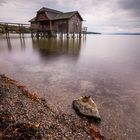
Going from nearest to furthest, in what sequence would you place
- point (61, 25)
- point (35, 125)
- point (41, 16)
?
point (35, 125)
point (61, 25)
point (41, 16)

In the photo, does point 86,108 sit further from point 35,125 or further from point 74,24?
point 74,24

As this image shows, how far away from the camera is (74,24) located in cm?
3269

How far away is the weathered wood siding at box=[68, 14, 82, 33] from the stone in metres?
28.3

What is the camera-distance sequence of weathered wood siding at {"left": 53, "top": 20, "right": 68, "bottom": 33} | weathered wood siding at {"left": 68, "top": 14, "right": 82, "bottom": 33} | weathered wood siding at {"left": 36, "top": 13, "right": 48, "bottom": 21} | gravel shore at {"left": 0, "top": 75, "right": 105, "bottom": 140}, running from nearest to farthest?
gravel shore at {"left": 0, "top": 75, "right": 105, "bottom": 140}, weathered wood siding at {"left": 53, "top": 20, "right": 68, "bottom": 33}, weathered wood siding at {"left": 68, "top": 14, "right": 82, "bottom": 33}, weathered wood siding at {"left": 36, "top": 13, "right": 48, "bottom": 21}

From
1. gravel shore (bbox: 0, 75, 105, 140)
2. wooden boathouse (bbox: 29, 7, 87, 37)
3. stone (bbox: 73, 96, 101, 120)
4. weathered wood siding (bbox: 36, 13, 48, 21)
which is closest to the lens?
gravel shore (bbox: 0, 75, 105, 140)

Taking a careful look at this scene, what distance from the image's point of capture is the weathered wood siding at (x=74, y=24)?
31250 mm

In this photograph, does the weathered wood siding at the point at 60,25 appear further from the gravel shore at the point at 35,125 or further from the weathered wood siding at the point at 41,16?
the gravel shore at the point at 35,125

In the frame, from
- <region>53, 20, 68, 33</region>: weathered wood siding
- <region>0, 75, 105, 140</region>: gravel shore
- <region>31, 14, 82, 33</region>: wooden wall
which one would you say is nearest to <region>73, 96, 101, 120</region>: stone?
<region>0, 75, 105, 140</region>: gravel shore

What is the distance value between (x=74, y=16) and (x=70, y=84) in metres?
27.7

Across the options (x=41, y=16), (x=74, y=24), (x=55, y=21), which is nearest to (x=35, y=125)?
(x=55, y=21)

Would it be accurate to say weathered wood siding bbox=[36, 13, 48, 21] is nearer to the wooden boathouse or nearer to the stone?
the wooden boathouse

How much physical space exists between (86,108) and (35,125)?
6.48 feet

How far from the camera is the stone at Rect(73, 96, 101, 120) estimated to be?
176 inches

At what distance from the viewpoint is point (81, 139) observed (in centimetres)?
319
